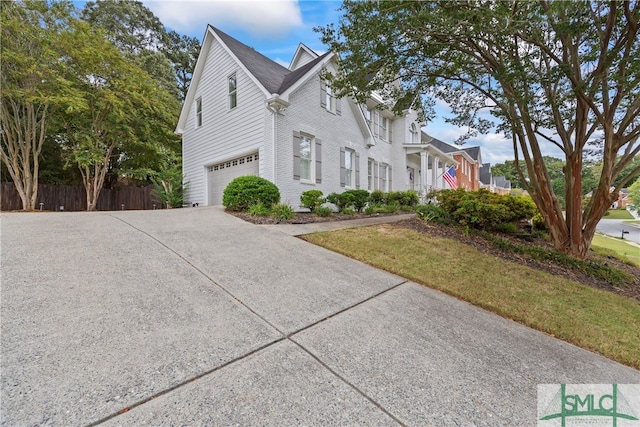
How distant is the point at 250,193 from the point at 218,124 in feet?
16.0

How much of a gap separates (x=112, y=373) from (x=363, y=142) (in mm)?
13238

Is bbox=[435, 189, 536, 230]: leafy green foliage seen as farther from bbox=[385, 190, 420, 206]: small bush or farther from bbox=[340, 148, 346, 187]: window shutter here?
bbox=[340, 148, 346, 187]: window shutter

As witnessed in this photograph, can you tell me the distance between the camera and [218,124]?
37.2 ft

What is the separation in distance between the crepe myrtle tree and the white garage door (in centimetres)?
497

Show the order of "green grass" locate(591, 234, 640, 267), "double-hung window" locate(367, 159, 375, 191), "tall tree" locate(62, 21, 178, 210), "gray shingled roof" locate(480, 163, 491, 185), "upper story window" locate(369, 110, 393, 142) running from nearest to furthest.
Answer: "green grass" locate(591, 234, 640, 267) → "tall tree" locate(62, 21, 178, 210) → "double-hung window" locate(367, 159, 375, 191) → "upper story window" locate(369, 110, 393, 142) → "gray shingled roof" locate(480, 163, 491, 185)

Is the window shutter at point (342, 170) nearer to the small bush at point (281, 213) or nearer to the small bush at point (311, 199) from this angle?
the small bush at point (311, 199)

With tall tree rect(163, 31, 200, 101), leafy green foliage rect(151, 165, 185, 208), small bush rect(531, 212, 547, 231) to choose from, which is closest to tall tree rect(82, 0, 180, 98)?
tall tree rect(163, 31, 200, 101)

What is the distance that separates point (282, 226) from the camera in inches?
267

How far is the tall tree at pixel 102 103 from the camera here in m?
10.3

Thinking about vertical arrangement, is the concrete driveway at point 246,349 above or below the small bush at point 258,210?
below

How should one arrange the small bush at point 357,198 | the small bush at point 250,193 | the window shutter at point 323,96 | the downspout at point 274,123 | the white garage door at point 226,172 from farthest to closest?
the window shutter at point 323,96, the small bush at point 357,198, the white garage door at point 226,172, the downspout at point 274,123, the small bush at point 250,193

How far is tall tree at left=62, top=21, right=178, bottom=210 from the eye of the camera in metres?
10.3

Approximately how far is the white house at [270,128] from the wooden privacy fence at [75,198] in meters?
4.74
